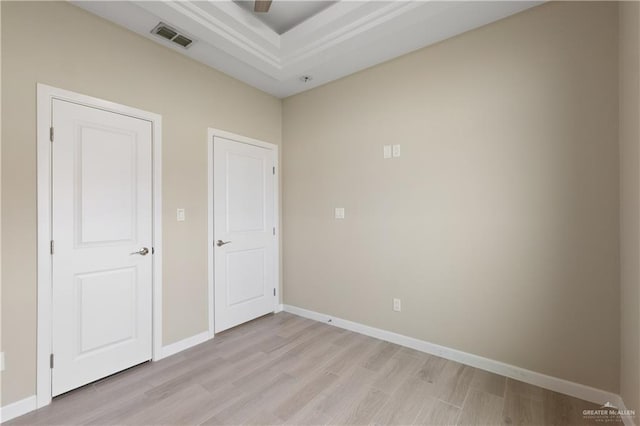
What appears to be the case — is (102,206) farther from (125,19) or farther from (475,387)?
(475,387)

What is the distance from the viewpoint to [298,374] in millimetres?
2328

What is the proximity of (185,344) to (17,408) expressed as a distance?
1.13 meters

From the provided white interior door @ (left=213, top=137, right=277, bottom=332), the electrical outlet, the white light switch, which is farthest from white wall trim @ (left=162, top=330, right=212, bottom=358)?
the white light switch

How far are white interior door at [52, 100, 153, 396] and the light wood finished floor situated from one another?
0.24 meters

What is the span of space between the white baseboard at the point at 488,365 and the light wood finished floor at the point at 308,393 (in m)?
0.06

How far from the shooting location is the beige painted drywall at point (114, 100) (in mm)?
1835

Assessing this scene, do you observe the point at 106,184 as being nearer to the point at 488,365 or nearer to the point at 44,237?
the point at 44,237

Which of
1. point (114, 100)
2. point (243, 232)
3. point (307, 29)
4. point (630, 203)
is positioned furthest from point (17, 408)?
point (630, 203)

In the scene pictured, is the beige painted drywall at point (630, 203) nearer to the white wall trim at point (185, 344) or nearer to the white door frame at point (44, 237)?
the white wall trim at point (185, 344)

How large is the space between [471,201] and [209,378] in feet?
8.63

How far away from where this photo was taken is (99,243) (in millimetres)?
2232

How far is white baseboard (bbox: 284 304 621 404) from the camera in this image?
1.95 meters

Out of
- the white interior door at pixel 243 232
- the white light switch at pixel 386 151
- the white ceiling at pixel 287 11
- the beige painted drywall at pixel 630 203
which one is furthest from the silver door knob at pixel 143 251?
the beige painted drywall at pixel 630 203

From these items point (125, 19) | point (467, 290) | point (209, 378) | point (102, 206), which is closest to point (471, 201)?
point (467, 290)
